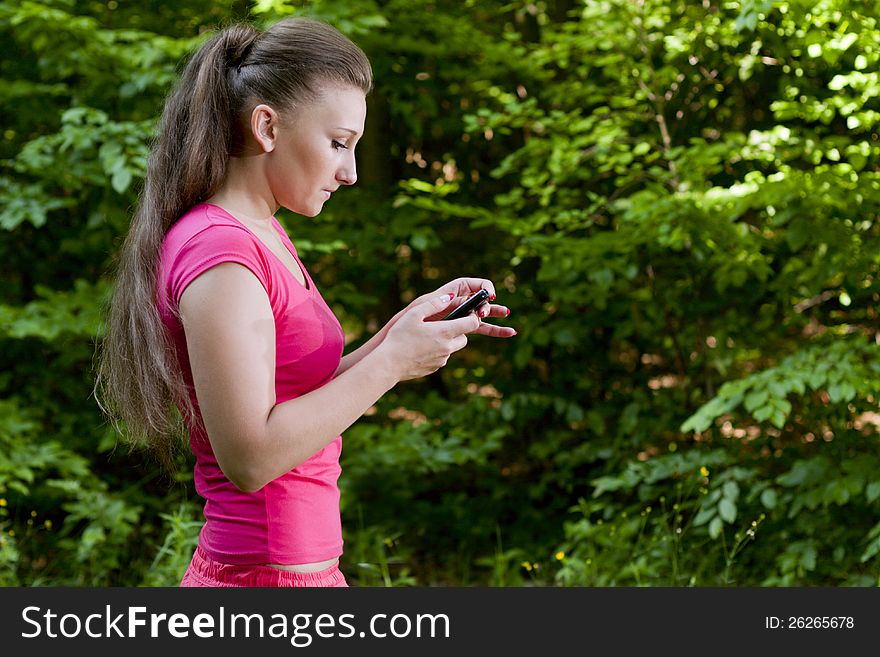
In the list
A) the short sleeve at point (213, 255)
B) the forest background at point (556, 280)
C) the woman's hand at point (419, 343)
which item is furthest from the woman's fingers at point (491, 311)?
the forest background at point (556, 280)

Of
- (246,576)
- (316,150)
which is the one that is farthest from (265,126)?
(246,576)

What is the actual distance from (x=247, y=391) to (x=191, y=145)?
41 centimetres

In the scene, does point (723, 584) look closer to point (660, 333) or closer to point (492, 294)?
point (660, 333)

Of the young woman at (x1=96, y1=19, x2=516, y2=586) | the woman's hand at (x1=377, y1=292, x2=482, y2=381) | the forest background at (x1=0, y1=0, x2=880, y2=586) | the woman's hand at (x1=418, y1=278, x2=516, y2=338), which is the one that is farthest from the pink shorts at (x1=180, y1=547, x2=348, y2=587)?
the forest background at (x1=0, y1=0, x2=880, y2=586)

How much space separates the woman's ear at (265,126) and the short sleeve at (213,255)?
0.51 ft

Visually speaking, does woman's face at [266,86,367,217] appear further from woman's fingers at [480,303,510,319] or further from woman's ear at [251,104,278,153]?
woman's fingers at [480,303,510,319]

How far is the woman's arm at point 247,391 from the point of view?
3.75 feet

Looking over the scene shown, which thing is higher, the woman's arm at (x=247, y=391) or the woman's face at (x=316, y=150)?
the woman's face at (x=316, y=150)

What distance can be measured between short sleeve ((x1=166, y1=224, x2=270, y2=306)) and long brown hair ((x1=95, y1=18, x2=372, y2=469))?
102 mm

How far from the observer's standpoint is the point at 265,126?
1.32m

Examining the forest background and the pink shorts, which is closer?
the pink shorts

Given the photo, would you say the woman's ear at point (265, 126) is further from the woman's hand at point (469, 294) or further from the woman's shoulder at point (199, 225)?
the woman's hand at point (469, 294)

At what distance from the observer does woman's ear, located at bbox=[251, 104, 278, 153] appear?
1.31 meters

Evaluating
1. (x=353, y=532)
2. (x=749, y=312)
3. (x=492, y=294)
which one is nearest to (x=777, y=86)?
(x=749, y=312)
